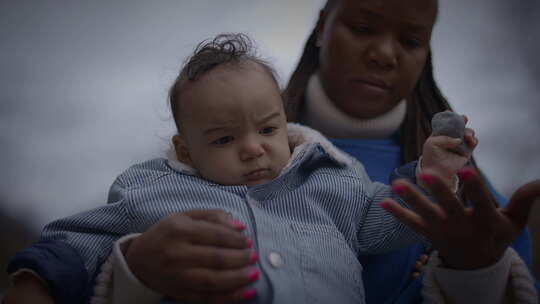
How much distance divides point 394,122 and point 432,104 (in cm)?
29

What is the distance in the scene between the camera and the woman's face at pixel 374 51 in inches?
69.2

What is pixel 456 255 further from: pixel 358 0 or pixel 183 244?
pixel 358 0

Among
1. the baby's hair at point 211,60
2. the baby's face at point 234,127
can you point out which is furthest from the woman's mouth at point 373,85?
the baby's face at point 234,127

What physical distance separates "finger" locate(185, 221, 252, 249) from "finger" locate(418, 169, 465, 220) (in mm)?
419

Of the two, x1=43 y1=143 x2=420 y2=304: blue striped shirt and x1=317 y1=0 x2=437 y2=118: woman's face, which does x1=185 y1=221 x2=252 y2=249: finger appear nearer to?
x1=43 y1=143 x2=420 y2=304: blue striped shirt

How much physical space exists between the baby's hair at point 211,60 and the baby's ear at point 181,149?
0.03 metres

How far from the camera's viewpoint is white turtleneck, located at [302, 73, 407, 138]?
6.29ft

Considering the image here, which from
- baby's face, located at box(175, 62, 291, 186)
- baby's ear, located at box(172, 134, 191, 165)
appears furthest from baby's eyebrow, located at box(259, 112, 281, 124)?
baby's ear, located at box(172, 134, 191, 165)

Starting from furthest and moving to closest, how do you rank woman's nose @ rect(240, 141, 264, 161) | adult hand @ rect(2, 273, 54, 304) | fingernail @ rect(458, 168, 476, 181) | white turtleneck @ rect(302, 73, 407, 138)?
white turtleneck @ rect(302, 73, 407, 138) → woman's nose @ rect(240, 141, 264, 161) → adult hand @ rect(2, 273, 54, 304) → fingernail @ rect(458, 168, 476, 181)

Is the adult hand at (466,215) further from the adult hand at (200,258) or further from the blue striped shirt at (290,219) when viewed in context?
the adult hand at (200,258)

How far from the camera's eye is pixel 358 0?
181 centimetres

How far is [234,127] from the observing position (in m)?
1.32

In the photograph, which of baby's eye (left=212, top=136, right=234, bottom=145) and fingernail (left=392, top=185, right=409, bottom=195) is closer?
fingernail (left=392, top=185, right=409, bottom=195)

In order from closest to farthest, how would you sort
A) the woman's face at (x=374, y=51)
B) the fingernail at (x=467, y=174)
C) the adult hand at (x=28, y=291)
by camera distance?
the fingernail at (x=467, y=174), the adult hand at (x=28, y=291), the woman's face at (x=374, y=51)
